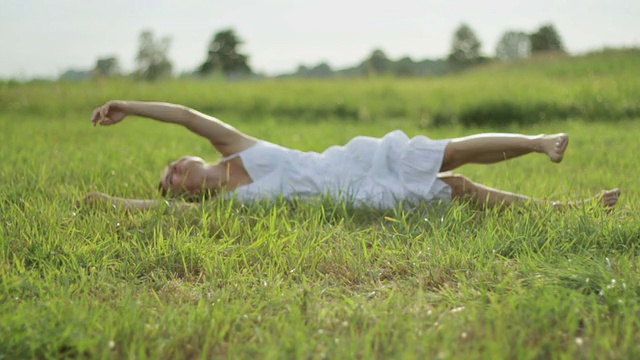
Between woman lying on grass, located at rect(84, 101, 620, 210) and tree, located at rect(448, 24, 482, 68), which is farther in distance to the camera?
tree, located at rect(448, 24, 482, 68)

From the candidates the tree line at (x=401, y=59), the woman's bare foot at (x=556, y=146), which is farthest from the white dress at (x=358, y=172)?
the tree line at (x=401, y=59)

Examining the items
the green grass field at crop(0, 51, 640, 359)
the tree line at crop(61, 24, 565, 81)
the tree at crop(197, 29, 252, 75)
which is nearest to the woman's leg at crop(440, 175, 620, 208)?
the green grass field at crop(0, 51, 640, 359)

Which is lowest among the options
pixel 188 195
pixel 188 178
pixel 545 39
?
pixel 188 195

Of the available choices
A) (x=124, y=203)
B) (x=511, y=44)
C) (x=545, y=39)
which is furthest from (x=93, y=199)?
(x=511, y=44)

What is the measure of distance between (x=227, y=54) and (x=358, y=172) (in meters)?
71.0

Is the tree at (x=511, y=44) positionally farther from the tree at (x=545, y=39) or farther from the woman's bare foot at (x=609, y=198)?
the woman's bare foot at (x=609, y=198)

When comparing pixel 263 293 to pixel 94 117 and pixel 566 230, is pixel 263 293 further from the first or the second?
pixel 94 117

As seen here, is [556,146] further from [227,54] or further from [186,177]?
[227,54]

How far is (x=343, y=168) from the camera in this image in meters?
4.00

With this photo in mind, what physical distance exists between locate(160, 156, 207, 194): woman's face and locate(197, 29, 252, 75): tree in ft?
220

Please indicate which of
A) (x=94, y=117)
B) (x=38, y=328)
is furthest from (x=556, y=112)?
(x=38, y=328)

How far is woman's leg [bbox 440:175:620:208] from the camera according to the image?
11.9ft

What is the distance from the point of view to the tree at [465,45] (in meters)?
69.6

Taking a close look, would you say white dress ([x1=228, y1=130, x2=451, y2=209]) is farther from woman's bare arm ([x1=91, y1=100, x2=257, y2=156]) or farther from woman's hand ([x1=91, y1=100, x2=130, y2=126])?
woman's hand ([x1=91, y1=100, x2=130, y2=126])
